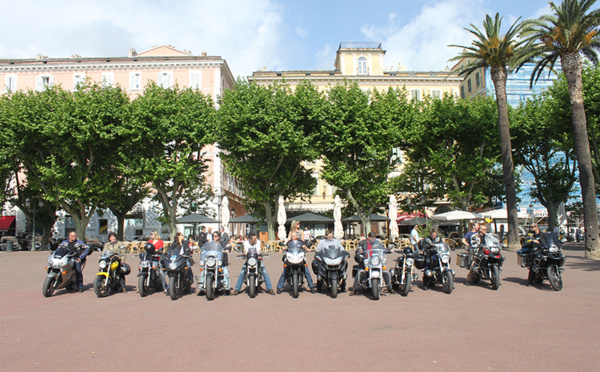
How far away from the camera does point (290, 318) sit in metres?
7.85

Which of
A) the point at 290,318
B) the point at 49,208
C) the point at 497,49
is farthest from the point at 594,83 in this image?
the point at 49,208

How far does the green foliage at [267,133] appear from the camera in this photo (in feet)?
97.6

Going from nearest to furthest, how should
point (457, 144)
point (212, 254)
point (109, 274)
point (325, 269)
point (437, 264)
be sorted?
point (212, 254) → point (325, 269) → point (109, 274) → point (437, 264) → point (457, 144)

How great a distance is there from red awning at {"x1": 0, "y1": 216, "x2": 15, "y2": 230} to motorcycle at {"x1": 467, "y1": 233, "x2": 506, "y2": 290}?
46407 millimetres

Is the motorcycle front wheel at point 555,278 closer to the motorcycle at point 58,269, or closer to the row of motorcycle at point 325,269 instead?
the row of motorcycle at point 325,269

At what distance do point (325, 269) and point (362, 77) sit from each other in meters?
41.1

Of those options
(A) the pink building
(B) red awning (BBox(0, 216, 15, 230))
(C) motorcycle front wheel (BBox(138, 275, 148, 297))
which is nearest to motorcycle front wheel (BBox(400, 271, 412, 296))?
(C) motorcycle front wheel (BBox(138, 275, 148, 297))

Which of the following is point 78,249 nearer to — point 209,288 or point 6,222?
point 209,288

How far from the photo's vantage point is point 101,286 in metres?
10.6

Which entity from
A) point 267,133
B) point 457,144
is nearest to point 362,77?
point 457,144

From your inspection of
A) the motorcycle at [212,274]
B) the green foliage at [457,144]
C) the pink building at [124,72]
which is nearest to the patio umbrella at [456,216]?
the green foliage at [457,144]

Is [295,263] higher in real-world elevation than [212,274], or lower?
higher

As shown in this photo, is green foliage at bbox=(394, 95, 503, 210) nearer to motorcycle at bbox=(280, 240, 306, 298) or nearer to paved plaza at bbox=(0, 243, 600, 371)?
paved plaza at bbox=(0, 243, 600, 371)

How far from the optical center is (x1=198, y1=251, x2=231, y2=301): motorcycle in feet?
32.8
